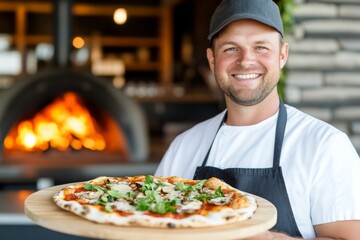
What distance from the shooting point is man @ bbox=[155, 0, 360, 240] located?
215cm

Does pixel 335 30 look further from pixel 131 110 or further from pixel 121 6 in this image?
pixel 121 6

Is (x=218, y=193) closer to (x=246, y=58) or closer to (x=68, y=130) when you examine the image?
(x=246, y=58)

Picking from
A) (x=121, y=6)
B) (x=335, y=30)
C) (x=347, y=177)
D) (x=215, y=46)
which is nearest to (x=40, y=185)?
(x=335, y=30)

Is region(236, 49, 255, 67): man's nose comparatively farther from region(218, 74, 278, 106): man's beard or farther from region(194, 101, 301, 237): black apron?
region(194, 101, 301, 237): black apron

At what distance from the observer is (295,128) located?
234 cm

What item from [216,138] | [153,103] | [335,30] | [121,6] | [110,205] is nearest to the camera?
[110,205]

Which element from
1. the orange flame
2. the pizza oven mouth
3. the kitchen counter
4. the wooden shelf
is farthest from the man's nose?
the wooden shelf

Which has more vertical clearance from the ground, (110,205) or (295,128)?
(295,128)

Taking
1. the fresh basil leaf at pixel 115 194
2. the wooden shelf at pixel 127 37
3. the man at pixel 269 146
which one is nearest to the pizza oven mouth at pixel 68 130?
the man at pixel 269 146

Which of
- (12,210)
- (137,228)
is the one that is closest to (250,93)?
(137,228)

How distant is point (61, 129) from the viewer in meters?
5.09

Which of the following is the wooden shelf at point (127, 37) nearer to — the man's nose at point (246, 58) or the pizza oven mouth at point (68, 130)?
the pizza oven mouth at point (68, 130)

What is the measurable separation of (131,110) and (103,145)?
0.42 metres

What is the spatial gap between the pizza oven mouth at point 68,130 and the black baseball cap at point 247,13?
253 cm
